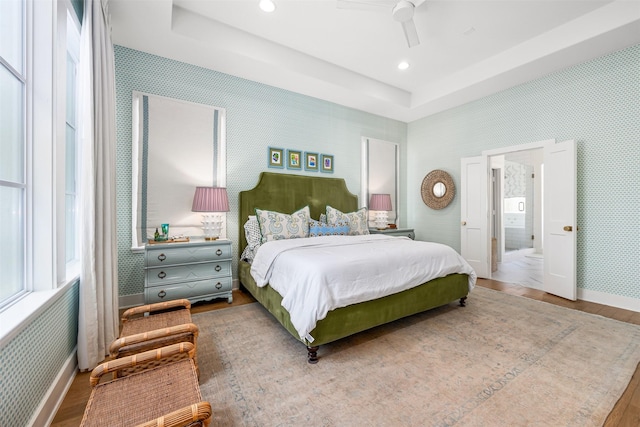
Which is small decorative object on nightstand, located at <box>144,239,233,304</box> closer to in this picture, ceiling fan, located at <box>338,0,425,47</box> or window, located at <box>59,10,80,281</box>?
window, located at <box>59,10,80,281</box>

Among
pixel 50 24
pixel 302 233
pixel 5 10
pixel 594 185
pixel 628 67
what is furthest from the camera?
pixel 302 233

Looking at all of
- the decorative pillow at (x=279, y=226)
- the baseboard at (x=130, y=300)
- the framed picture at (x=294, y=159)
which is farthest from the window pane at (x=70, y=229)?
the framed picture at (x=294, y=159)

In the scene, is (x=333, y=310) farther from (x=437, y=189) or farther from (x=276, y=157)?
(x=437, y=189)

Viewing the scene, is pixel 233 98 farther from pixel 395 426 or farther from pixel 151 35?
pixel 395 426

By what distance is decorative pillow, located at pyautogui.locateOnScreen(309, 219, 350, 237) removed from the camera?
3701mm

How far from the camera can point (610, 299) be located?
314 centimetres

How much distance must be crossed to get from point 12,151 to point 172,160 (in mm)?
1952

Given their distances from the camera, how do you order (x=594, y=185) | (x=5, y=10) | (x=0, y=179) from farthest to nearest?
1. (x=594, y=185)
2. (x=5, y=10)
3. (x=0, y=179)

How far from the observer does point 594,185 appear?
330 centimetres

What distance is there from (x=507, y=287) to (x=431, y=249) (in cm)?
201

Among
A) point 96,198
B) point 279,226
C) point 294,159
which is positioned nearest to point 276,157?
point 294,159

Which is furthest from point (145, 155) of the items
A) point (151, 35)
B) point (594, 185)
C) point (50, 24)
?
point (594, 185)

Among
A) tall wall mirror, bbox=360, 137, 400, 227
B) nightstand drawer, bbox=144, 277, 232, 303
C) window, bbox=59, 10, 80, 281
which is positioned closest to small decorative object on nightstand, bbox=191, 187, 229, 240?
nightstand drawer, bbox=144, 277, 232, 303

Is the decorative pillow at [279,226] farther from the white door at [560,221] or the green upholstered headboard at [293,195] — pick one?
the white door at [560,221]
